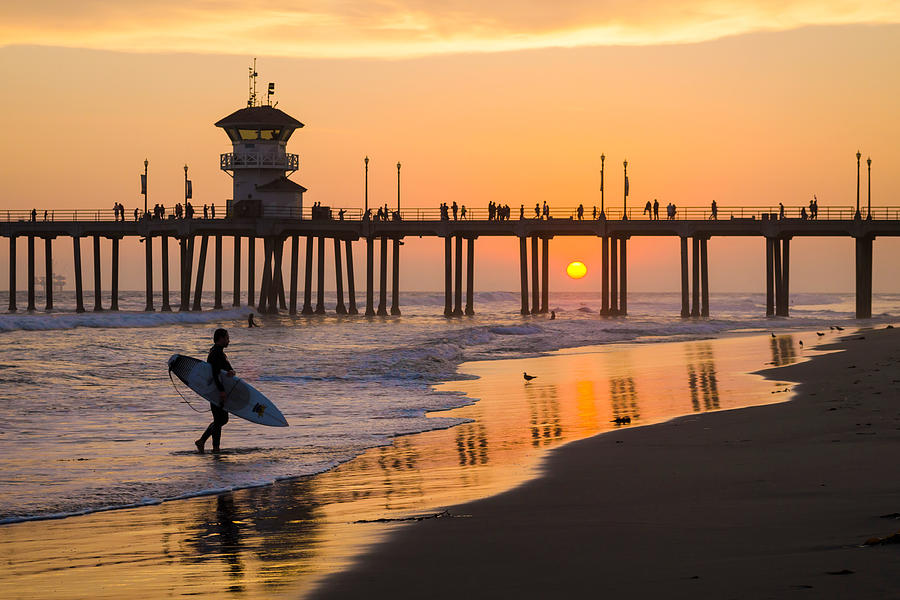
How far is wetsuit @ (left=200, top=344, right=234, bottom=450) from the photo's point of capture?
12.9 meters

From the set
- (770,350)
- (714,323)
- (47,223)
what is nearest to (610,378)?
(770,350)

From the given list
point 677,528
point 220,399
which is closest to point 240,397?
point 220,399

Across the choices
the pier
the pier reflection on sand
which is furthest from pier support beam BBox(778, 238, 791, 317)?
the pier reflection on sand

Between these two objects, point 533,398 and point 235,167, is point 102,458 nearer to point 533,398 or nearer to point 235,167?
point 533,398

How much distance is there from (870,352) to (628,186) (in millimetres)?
45719

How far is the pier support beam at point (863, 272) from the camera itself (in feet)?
196

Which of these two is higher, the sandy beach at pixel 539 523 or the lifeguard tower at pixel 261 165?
the lifeguard tower at pixel 261 165

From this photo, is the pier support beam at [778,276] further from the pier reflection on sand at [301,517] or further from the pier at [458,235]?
the pier reflection on sand at [301,517]

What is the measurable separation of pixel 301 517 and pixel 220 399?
468cm

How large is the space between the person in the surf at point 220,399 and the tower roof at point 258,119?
176 feet

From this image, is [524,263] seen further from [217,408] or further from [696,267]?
[217,408]

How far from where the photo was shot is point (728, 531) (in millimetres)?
6957

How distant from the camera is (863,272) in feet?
198

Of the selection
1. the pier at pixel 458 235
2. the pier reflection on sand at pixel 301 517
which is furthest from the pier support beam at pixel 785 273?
the pier reflection on sand at pixel 301 517
